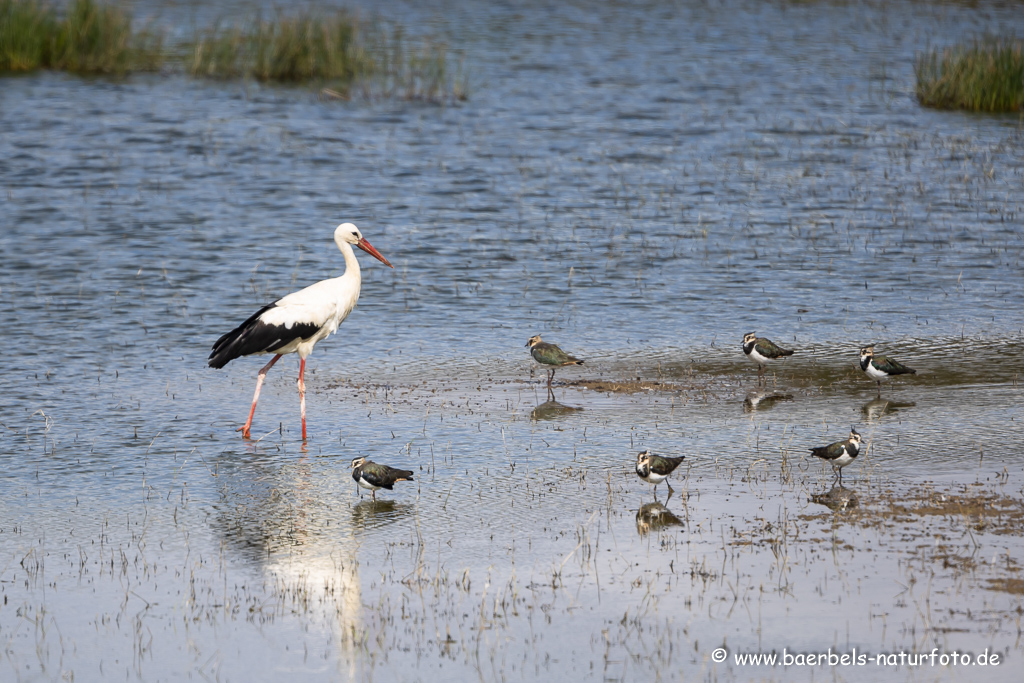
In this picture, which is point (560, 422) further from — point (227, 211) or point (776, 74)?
point (776, 74)

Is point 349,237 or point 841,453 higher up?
point 349,237

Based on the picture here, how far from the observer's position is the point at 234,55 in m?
32.8

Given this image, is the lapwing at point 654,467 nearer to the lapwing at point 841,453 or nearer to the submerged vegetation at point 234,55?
the lapwing at point 841,453

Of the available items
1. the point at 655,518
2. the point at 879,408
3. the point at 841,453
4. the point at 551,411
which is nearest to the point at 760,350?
the point at 879,408

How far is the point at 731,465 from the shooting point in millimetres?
10836

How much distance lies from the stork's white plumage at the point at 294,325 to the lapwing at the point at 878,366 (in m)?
5.33

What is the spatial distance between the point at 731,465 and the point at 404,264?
31.5ft

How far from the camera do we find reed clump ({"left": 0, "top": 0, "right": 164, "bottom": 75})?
1242 inches

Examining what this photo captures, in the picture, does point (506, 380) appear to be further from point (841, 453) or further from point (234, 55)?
point (234, 55)

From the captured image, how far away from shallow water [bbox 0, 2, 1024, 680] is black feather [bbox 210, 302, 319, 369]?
0.67 m

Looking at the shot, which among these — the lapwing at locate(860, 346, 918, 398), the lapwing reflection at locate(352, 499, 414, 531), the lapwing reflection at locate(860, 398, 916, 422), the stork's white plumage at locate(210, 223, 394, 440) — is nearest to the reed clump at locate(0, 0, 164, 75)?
the stork's white plumage at locate(210, 223, 394, 440)

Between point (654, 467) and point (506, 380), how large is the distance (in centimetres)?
→ 435

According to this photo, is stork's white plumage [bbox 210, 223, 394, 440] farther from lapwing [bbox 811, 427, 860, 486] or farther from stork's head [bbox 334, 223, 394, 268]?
lapwing [bbox 811, 427, 860, 486]

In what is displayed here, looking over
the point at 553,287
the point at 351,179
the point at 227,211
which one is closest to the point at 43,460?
the point at 553,287
